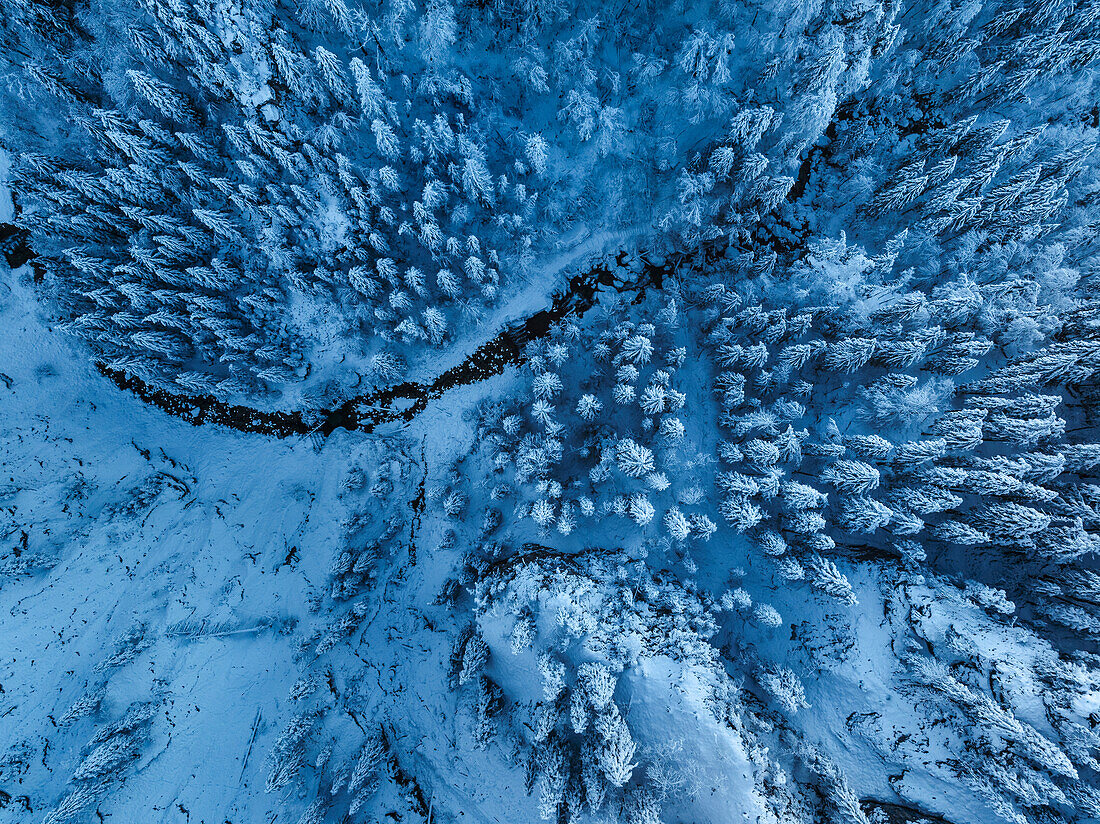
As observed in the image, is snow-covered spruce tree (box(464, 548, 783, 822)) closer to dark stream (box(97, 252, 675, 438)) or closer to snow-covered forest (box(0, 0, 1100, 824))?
snow-covered forest (box(0, 0, 1100, 824))

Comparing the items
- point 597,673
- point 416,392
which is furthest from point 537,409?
point 597,673

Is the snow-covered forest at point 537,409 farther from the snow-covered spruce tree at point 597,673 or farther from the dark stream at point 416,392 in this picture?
the dark stream at point 416,392

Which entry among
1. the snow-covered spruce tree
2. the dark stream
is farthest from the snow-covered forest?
the dark stream

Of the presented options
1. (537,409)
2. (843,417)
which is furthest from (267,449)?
(843,417)

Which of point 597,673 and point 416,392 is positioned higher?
point 416,392

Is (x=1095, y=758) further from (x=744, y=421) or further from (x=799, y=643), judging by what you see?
(x=744, y=421)

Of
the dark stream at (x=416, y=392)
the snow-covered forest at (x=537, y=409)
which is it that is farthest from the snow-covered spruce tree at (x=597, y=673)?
the dark stream at (x=416, y=392)

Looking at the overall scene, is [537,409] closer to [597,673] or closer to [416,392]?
[416,392]
